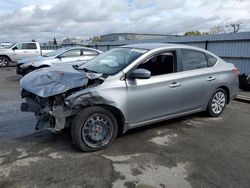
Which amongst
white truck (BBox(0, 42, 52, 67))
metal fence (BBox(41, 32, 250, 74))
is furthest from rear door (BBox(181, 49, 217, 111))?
white truck (BBox(0, 42, 52, 67))

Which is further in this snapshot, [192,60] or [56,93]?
[192,60]

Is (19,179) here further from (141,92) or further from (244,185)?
(244,185)

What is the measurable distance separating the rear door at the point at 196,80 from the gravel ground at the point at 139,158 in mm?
498

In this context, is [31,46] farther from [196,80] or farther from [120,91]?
[120,91]

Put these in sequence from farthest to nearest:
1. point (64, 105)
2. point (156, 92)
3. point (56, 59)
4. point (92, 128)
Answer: point (56, 59) → point (156, 92) → point (92, 128) → point (64, 105)

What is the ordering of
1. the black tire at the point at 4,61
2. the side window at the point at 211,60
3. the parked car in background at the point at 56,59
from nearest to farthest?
the side window at the point at 211,60, the parked car in background at the point at 56,59, the black tire at the point at 4,61

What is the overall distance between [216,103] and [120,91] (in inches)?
105

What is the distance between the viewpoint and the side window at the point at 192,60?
16.1 ft

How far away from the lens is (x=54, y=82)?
3930 millimetres

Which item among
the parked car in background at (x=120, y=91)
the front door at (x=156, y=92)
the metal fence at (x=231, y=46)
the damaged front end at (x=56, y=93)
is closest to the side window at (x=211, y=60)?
the parked car in background at (x=120, y=91)

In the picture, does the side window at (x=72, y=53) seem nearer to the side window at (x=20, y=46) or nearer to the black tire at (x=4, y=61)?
the side window at (x=20, y=46)

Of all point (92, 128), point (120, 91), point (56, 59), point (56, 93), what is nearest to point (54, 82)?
point (56, 93)

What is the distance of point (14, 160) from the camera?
362 centimetres

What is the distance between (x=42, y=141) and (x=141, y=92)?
1899mm
